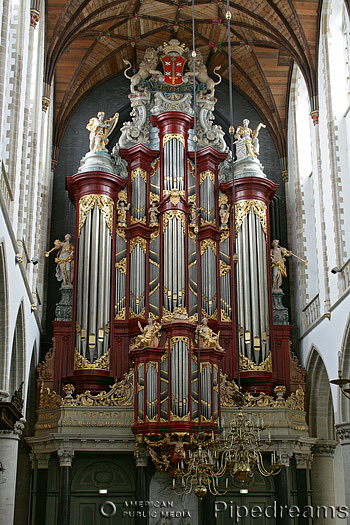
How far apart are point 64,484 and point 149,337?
4355 millimetres

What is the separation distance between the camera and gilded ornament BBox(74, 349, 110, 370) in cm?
2161

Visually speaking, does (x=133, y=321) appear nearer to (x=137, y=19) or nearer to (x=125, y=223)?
(x=125, y=223)

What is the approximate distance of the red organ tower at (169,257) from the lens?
20672 mm

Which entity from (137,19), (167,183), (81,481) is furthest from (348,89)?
(81,481)

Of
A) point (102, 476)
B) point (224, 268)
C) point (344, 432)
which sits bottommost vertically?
point (102, 476)

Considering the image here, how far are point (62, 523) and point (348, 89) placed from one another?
13338mm

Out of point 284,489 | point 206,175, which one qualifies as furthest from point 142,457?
point 206,175

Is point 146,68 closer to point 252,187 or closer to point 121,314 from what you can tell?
point 252,187

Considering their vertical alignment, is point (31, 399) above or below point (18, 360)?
below

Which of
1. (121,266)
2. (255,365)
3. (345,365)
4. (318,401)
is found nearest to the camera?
(345,365)

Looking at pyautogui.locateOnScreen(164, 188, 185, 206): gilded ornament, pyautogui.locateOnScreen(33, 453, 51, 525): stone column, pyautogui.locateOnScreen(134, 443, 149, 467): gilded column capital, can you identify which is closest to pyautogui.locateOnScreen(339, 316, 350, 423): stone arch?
pyautogui.locateOnScreen(134, 443, 149, 467): gilded column capital

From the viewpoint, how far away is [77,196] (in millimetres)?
23781

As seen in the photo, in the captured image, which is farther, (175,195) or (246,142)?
(246,142)

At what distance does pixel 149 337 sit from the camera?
2056 centimetres
